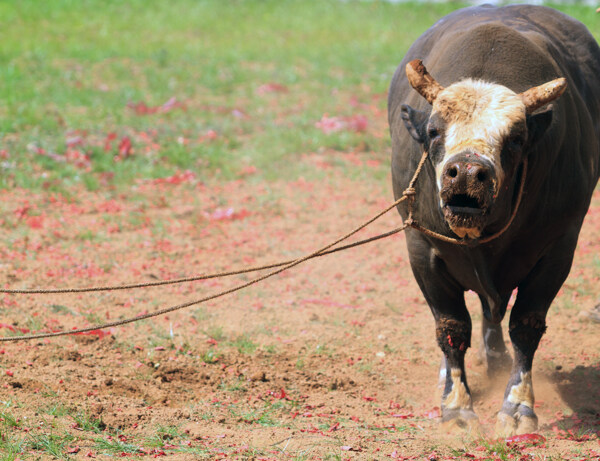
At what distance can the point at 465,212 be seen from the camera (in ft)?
11.3

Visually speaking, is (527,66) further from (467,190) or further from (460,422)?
(460,422)

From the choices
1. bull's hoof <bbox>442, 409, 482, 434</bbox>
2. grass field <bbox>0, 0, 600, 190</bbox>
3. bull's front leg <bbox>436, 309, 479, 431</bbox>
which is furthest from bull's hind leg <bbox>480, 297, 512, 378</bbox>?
grass field <bbox>0, 0, 600, 190</bbox>

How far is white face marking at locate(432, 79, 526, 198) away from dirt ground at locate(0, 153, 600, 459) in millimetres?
1554

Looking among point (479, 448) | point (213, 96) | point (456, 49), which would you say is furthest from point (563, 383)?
point (213, 96)

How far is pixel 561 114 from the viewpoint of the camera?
4.12m

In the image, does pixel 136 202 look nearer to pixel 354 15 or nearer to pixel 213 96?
pixel 213 96

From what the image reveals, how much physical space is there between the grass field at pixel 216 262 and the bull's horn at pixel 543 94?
1.76 meters

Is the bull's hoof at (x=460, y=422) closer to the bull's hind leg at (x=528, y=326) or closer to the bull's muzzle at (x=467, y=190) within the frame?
the bull's hind leg at (x=528, y=326)

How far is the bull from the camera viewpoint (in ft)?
11.6

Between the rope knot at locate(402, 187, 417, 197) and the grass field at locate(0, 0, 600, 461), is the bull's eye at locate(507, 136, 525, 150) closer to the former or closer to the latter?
the rope knot at locate(402, 187, 417, 197)

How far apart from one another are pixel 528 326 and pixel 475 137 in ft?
4.59

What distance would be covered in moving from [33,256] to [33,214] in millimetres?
1113

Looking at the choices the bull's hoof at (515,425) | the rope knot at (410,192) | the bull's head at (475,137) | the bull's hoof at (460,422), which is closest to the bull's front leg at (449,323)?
the bull's hoof at (460,422)

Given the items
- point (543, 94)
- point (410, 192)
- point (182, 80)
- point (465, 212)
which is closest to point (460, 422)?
point (410, 192)
